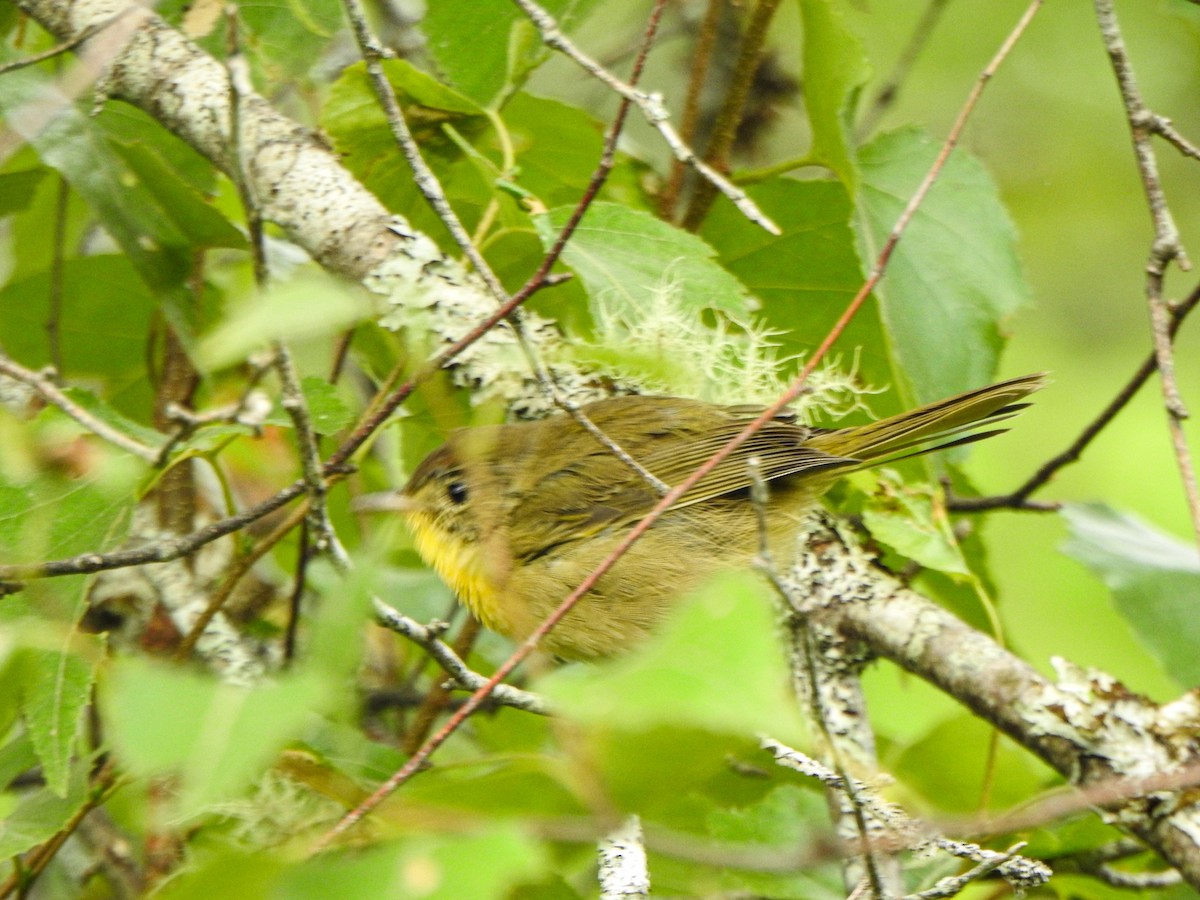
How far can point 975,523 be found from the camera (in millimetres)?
2715

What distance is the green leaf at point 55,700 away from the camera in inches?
68.2

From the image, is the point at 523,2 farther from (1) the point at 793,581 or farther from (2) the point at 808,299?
(1) the point at 793,581

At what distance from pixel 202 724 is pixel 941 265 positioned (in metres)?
1.99

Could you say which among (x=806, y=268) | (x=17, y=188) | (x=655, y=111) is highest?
(x=655, y=111)

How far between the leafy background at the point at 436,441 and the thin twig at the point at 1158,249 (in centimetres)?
38

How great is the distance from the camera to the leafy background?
2.88 feet

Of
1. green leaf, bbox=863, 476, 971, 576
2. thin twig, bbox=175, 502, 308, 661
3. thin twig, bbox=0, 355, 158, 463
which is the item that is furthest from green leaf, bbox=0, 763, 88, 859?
green leaf, bbox=863, 476, 971, 576

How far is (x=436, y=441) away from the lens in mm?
2869

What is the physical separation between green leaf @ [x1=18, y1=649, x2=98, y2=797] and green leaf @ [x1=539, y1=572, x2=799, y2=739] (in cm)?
111

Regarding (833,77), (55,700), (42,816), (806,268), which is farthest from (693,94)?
(42,816)

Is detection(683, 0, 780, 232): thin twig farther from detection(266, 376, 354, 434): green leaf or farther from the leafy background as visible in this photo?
detection(266, 376, 354, 434): green leaf

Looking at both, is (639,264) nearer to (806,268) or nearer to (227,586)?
(806,268)

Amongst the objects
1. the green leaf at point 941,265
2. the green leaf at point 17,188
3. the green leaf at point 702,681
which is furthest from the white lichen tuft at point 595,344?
the green leaf at point 702,681

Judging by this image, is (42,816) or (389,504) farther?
(389,504)
